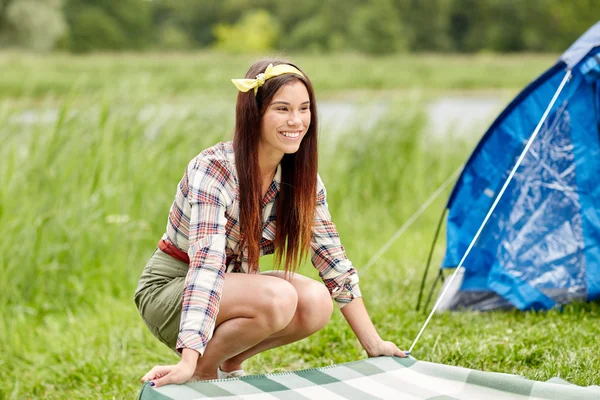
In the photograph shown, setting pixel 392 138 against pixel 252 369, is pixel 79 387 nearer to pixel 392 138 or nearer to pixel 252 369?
pixel 252 369

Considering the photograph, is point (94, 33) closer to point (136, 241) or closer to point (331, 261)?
point (136, 241)

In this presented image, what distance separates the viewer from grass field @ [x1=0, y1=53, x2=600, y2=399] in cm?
302

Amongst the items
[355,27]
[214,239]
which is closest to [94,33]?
[355,27]

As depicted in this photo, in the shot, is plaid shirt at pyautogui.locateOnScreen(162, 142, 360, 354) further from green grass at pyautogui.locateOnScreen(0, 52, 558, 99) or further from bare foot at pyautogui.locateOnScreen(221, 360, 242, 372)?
green grass at pyautogui.locateOnScreen(0, 52, 558, 99)

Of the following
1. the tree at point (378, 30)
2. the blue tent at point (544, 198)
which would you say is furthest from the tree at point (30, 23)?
the blue tent at point (544, 198)

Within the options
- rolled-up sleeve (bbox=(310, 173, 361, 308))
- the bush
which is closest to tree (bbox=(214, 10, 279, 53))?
the bush

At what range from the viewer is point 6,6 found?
2598cm

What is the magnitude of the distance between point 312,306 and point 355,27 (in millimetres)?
28095

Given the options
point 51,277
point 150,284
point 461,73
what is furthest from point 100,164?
point 461,73

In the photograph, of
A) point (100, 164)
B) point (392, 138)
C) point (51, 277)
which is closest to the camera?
point (51, 277)

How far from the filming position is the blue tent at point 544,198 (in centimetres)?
324

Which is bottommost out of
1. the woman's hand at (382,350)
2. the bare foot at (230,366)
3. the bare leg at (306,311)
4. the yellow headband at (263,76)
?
the bare foot at (230,366)

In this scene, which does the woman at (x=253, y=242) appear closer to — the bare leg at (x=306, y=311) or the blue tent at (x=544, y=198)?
the bare leg at (x=306, y=311)

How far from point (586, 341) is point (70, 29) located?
29028mm
